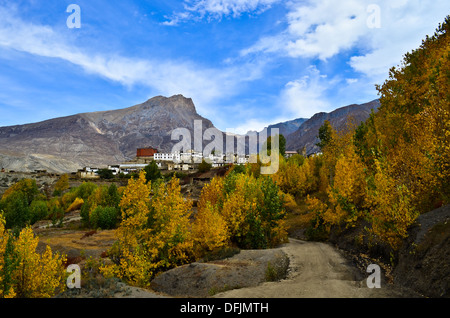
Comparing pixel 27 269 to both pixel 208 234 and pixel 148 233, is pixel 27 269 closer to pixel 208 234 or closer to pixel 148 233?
pixel 148 233

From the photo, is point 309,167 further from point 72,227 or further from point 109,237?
point 72,227

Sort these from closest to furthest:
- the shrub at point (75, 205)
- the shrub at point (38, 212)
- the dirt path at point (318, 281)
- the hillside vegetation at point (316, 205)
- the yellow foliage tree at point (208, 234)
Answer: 1. the dirt path at point (318, 281)
2. the hillside vegetation at point (316, 205)
3. the yellow foliage tree at point (208, 234)
4. the shrub at point (38, 212)
5. the shrub at point (75, 205)

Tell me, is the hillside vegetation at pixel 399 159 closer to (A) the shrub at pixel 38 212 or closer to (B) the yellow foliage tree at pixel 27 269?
(B) the yellow foliage tree at pixel 27 269

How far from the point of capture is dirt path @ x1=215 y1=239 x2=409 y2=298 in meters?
13.5

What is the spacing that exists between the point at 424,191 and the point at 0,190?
172880 mm

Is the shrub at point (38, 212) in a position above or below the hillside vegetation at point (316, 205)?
below

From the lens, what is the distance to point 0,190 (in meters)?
134

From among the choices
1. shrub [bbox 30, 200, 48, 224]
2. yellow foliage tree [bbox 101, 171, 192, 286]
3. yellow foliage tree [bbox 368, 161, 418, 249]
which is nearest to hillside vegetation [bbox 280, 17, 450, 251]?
yellow foliage tree [bbox 368, 161, 418, 249]

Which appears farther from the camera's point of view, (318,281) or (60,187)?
(60,187)

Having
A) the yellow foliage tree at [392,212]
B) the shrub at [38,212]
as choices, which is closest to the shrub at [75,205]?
the shrub at [38,212]

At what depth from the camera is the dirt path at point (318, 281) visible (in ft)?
44.2

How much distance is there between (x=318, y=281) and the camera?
1695 centimetres

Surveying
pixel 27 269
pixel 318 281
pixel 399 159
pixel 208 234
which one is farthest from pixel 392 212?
pixel 27 269
